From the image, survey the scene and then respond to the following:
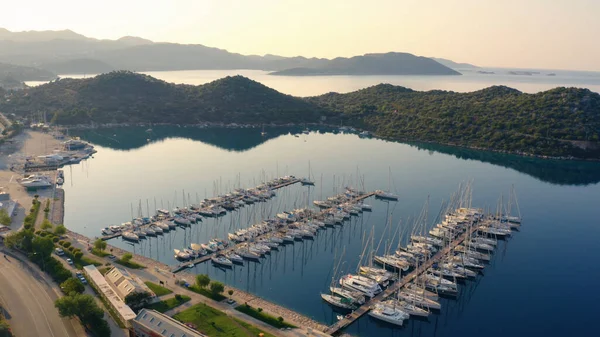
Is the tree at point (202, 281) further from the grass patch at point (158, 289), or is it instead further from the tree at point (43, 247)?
the tree at point (43, 247)

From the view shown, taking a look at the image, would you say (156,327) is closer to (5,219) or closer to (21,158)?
(5,219)

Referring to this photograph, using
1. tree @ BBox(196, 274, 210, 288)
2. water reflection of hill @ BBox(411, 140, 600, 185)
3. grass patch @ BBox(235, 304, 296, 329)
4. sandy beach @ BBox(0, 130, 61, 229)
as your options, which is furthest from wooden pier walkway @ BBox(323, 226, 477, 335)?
water reflection of hill @ BBox(411, 140, 600, 185)

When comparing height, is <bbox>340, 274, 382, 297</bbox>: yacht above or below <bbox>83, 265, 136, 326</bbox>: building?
below

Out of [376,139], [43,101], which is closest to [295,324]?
[376,139]

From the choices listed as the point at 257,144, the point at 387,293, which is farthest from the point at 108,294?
the point at 257,144

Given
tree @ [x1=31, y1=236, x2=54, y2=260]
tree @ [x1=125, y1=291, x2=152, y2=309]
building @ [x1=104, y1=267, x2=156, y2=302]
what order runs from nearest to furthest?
tree @ [x1=125, y1=291, x2=152, y2=309]
building @ [x1=104, y1=267, x2=156, y2=302]
tree @ [x1=31, y1=236, x2=54, y2=260]

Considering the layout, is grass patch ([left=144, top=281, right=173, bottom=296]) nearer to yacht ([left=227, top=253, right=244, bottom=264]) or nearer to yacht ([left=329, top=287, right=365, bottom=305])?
yacht ([left=227, top=253, right=244, bottom=264])

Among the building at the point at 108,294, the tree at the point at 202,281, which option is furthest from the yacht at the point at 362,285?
the building at the point at 108,294
